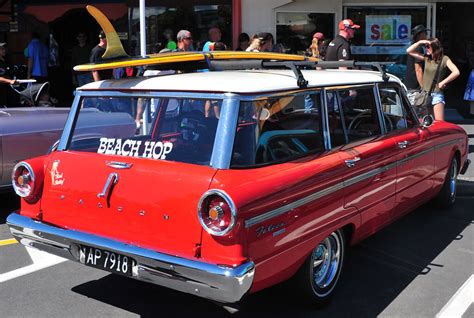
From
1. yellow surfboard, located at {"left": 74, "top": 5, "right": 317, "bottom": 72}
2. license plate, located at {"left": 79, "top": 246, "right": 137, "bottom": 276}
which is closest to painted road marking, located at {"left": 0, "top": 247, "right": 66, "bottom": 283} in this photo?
license plate, located at {"left": 79, "top": 246, "right": 137, "bottom": 276}

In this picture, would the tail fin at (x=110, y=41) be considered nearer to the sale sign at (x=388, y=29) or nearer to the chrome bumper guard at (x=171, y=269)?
the chrome bumper guard at (x=171, y=269)

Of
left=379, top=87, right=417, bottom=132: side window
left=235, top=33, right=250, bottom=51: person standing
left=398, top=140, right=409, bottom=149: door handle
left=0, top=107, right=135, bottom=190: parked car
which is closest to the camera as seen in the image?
left=398, top=140, right=409, bottom=149: door handle

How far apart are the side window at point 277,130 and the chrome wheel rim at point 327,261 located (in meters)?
0.63

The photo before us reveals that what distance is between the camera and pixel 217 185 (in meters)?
2.98

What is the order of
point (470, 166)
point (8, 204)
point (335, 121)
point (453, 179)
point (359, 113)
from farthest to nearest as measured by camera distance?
point (470, 166)
point (8, 204)
point (453, 179)
point (359, 113)
point (335, 121)

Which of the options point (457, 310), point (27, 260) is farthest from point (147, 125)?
point (457, 310)

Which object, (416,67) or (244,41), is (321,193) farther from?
(244,41)

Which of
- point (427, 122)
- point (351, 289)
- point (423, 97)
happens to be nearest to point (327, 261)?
point (351, 289)

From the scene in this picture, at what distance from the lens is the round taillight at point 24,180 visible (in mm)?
3707

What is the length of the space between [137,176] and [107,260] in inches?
20.8

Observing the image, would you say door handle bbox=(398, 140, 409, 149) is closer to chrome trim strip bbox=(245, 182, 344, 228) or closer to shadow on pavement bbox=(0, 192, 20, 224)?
chrome trim strip bbox=(245, 182, 344, 228)

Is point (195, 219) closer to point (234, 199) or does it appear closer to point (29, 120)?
point (234, 199)

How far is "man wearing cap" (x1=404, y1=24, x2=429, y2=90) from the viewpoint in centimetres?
803

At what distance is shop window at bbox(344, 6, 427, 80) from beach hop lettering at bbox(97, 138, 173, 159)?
9.63m
